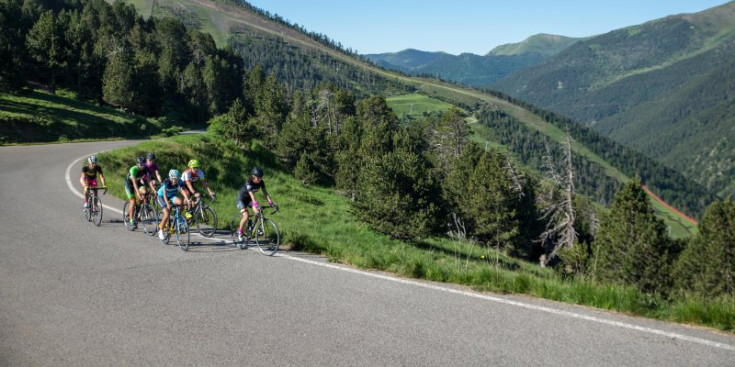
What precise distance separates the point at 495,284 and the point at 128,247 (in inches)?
368

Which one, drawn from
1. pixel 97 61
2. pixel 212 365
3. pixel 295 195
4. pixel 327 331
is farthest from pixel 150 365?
pixel 97 61

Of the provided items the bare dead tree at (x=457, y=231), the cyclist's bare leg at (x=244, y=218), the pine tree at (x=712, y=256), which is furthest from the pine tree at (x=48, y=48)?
the pine tree at (x=712, y=256)

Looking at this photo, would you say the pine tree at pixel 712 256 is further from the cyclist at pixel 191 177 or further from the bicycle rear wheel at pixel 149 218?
the bicycle rear wheel at pixel 149 218

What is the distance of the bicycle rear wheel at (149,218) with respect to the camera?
1316 cm

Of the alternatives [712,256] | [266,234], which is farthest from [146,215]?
[712,256]

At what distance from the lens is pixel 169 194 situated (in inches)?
493

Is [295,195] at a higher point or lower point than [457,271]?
lower

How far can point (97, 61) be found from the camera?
7212 cm

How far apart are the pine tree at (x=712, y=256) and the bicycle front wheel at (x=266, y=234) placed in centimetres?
3478

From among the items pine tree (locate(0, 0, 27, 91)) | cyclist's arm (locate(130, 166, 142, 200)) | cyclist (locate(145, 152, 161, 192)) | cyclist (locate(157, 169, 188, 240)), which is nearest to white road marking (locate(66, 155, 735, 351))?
Result: cyclist (locate(157, 169, 188, 240))

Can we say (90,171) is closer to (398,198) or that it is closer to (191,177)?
(191,177)

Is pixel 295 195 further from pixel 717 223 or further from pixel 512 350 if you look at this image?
pixel 717 223

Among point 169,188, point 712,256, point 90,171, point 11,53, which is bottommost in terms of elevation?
point 712,256

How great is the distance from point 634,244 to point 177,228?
36.6 m
